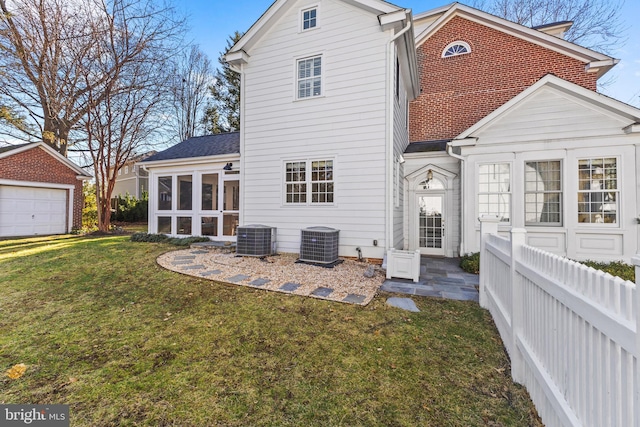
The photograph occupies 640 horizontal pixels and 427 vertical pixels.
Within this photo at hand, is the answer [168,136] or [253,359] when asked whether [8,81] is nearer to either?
[168,136]

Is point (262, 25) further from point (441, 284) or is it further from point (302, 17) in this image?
point (441, 284)

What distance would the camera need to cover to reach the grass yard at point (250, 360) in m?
2.04

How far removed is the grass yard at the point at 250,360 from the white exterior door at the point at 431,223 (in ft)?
15.4

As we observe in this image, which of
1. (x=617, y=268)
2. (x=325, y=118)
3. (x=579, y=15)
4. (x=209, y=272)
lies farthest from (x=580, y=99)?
(x=579, y=15)

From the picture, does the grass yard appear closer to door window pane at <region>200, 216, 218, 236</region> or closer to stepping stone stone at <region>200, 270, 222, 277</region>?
stepping stone stone at <region>200, 270, 222, 277</region>

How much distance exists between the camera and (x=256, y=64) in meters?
8.41

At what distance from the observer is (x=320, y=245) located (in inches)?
261

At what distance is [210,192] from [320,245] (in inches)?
206

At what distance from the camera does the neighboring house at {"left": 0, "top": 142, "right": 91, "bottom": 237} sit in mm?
11773

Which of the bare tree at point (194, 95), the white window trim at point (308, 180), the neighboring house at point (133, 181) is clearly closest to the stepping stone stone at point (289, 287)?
the white window trim at point (308, 180)

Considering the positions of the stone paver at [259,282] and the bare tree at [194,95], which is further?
the bare tree at [194,95]

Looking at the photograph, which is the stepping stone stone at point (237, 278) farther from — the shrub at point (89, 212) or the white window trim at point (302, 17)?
the shrub at point (89, 212)

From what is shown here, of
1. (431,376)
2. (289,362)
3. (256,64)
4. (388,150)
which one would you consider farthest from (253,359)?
(256,64)

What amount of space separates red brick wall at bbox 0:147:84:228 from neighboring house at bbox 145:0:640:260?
914 centimetres
